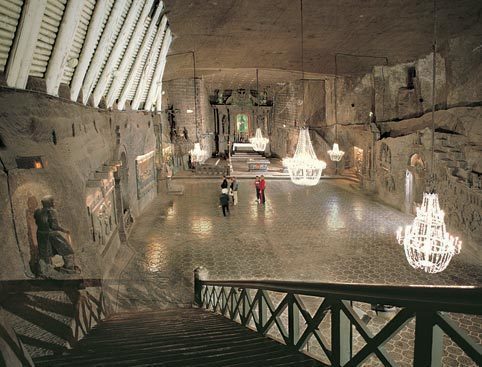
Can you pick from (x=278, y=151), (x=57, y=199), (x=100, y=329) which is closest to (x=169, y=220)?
(x=57, y=199)

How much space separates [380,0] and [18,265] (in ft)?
27.9

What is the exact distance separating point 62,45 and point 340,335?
18.9 ft

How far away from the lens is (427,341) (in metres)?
1.25

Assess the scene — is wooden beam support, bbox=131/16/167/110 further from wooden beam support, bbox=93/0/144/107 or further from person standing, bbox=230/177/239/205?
person standing, bbox=230/177/239/205

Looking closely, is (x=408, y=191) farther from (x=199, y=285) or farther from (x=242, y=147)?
(x=242, y=147)

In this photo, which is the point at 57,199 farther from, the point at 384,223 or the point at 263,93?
the point at 263,93

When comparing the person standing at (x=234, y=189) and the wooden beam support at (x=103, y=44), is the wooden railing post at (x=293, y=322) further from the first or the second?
the person standing at (x=234, y=189)

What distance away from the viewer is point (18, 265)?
4.42 meters

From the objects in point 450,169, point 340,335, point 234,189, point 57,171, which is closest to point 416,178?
point 450,169

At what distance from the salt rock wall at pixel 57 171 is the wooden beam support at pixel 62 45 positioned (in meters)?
0.29

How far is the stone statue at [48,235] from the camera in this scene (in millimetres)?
4875

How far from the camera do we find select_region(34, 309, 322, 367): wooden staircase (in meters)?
2.38

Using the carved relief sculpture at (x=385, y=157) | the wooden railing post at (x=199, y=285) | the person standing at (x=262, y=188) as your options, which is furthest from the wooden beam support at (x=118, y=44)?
the carved relief sculpture at (x=385, y=157)

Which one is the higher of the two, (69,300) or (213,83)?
(213,83)
